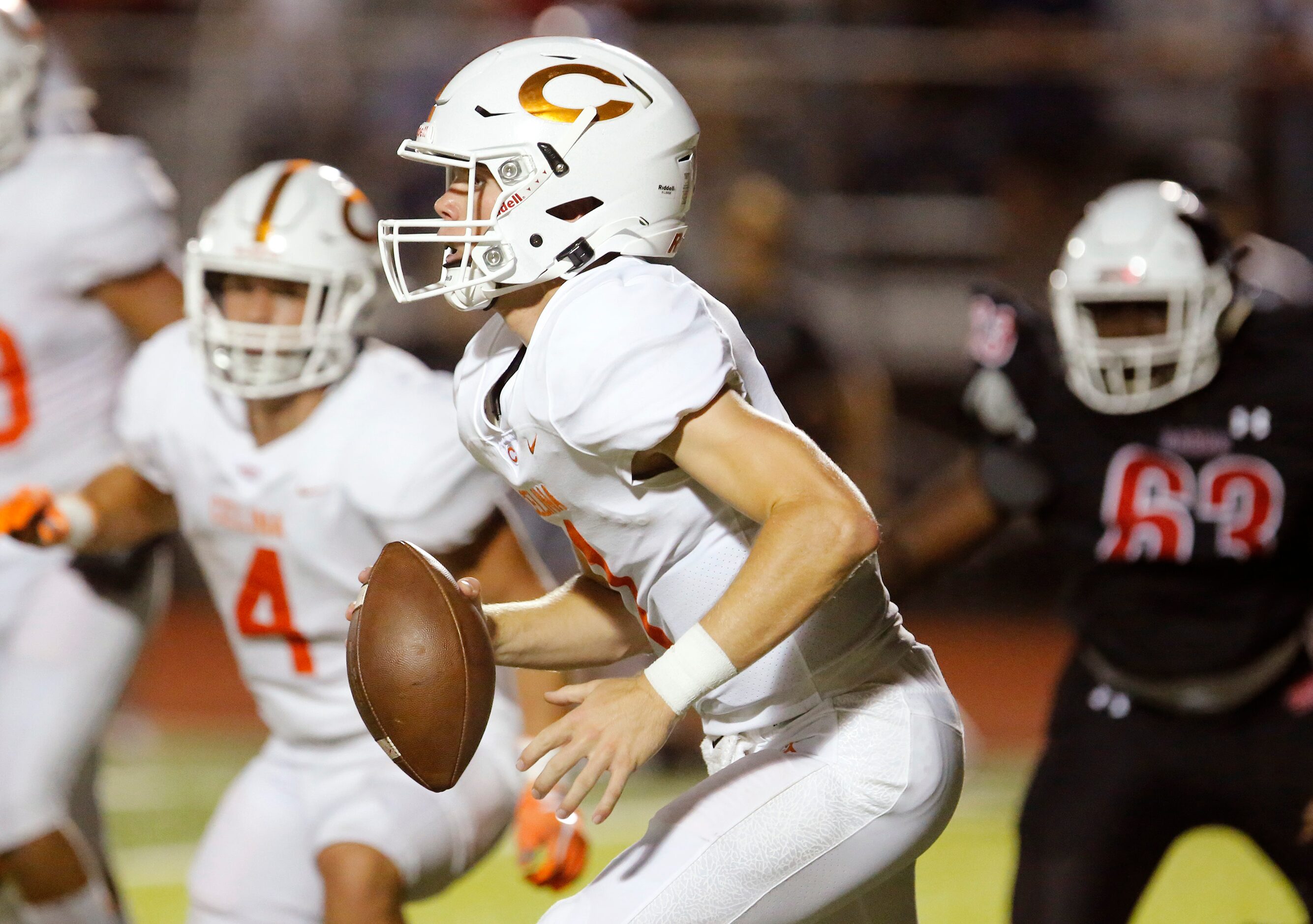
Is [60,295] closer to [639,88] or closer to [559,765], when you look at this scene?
[639,88]

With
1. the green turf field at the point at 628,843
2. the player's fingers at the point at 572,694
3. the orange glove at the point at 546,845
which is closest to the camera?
the player's fingers at the point at 572,694

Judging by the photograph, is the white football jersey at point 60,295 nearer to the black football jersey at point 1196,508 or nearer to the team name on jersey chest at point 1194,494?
the black football jersey at point 1196,508

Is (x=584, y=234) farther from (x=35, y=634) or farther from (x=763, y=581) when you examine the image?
(x=35, y=634)

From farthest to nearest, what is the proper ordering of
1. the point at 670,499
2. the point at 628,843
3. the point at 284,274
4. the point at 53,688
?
the point at 628,843 → the point at 53,688 → the point at 284,274 → the point at 670,499

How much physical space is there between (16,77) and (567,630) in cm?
188

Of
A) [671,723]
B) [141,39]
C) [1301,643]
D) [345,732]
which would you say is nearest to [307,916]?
[345,732]

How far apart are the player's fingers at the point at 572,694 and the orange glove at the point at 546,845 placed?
67 centimetres

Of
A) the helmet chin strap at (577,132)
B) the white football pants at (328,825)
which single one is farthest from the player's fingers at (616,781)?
the white football pants at (328,825)

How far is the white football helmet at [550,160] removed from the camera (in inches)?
79.6

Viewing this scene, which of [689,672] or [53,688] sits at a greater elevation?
[689,672]

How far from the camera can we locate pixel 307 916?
2.69 m

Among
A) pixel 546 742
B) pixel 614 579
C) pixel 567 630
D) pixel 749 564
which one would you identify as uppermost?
pixel 749 564

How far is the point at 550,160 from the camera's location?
2018 mm

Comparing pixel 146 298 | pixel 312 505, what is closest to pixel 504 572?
pixel 312 505
